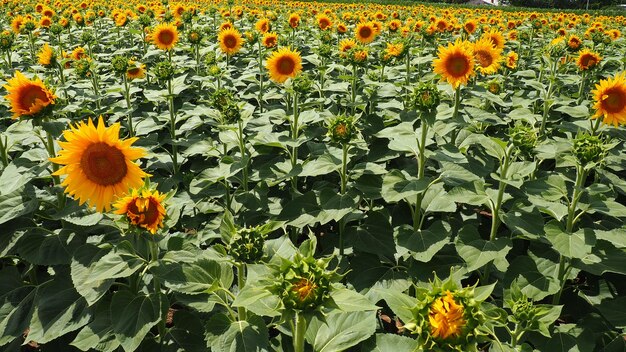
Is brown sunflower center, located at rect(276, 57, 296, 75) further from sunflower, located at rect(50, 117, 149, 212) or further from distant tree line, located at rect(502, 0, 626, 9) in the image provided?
distant tree line, located at rect(502, 0, 626, 9)

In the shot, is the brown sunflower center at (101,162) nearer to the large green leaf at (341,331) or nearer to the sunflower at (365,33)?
the large green leaf at (341,331)

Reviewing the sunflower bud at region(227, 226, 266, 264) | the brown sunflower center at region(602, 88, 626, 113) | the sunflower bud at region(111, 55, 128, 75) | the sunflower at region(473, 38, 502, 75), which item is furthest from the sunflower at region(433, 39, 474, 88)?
the sunflower bud at region(111, 55, 128, 75)

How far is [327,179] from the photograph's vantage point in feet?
13.5

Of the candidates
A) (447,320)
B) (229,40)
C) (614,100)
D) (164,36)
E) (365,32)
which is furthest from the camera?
(365,32)

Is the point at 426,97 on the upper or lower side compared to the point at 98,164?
upper

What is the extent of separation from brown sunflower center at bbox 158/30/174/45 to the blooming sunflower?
18.2 ft

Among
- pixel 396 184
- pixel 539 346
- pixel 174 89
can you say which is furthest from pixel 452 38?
pixel 539 346

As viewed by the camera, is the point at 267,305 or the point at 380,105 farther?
the point at 380,105

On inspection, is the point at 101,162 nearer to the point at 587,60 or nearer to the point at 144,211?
the point at 144,211

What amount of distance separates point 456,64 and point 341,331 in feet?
7.92

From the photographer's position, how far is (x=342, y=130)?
2994mm

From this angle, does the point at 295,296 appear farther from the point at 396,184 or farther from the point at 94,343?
the point at 396,184

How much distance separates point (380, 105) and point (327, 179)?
99 cm

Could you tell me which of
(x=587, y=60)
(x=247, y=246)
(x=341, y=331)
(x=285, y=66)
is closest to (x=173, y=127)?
(x=285, y=66)
